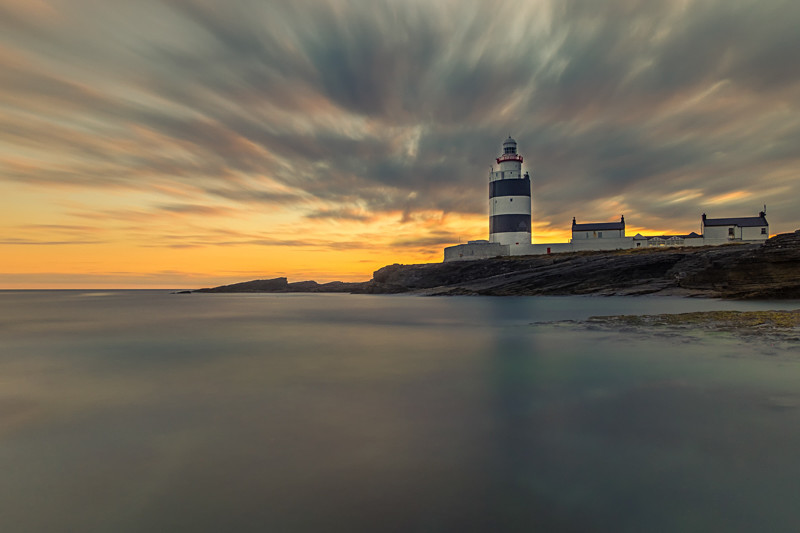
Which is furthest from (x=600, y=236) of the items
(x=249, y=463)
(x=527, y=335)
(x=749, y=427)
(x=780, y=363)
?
(x=249, y=463)

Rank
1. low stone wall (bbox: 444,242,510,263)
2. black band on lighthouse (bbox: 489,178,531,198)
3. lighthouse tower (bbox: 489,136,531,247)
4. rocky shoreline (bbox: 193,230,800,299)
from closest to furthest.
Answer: rocky shoreline (bbox: 193,230,800,299), low stone wall (bbox: 444,242,510,263), lighthouse tower (bbox: 489,136,531,247), black band on lighthouse (bbox: 489,178,531,198)

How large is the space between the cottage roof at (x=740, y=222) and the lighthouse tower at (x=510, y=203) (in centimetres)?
1950

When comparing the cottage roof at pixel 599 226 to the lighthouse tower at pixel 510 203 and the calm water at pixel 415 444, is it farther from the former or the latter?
the calm water at pixel 415 444

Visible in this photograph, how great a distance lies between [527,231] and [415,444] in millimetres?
49197

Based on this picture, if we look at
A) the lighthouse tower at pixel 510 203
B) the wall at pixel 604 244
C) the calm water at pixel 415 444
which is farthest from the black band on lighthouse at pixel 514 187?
the calm water at pixel 415 444

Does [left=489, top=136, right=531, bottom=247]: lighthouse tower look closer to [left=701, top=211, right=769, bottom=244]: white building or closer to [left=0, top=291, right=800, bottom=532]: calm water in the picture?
[left=701, top=211, right=769, bottom=244]: white building

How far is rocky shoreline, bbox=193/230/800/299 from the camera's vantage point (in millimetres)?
20219

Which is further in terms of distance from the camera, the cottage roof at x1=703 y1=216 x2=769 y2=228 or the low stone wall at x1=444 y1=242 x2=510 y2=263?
the low stone wall at x1=444 y1=242 x2=510 y2=263

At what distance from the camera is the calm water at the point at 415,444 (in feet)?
9.04

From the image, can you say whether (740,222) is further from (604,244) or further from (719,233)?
(604,244)

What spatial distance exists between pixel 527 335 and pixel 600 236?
40647mm

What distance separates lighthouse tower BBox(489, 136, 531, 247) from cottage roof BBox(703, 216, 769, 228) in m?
19.5

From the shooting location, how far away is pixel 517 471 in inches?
132

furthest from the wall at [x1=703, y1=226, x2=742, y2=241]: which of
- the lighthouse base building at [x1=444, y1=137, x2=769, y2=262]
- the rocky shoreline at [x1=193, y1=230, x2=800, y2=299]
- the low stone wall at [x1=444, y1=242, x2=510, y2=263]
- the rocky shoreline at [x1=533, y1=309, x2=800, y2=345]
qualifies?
the rocky shoreline at [x1=533, y1=309, x2=800, y2=345]
